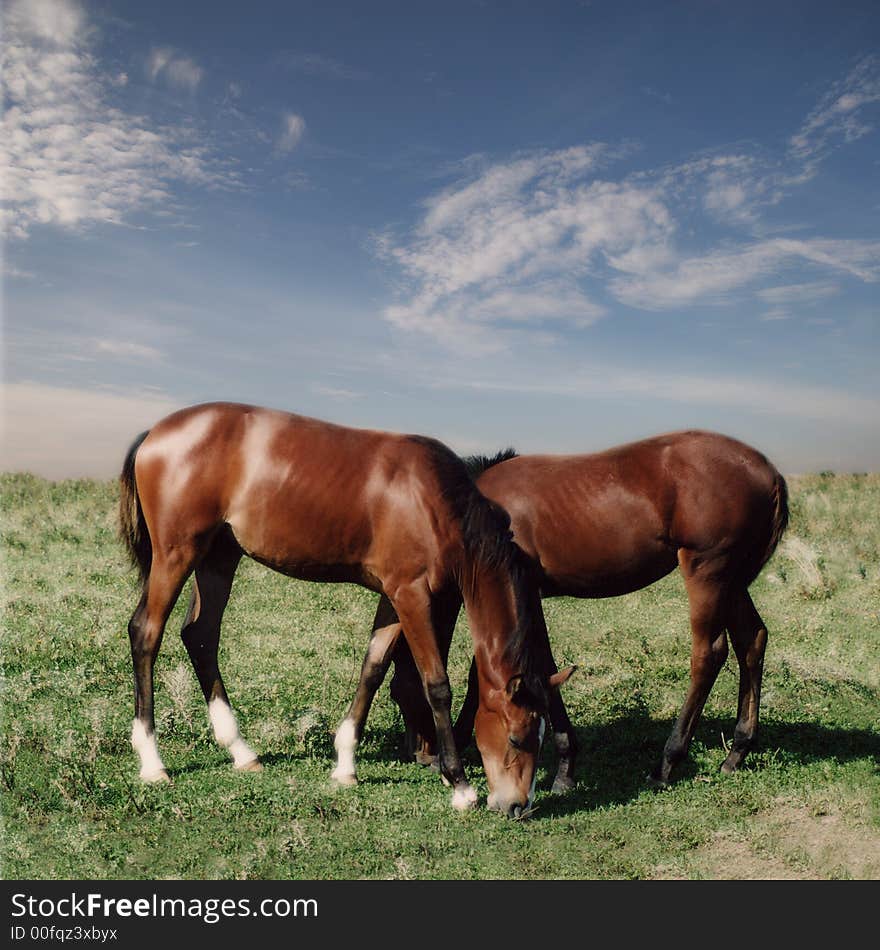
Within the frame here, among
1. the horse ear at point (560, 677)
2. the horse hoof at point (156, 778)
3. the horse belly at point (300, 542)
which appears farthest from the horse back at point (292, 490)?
the horse hoof at point (156, 778)

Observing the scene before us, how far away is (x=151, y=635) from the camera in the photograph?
19.8 feet

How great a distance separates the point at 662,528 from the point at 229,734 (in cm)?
359

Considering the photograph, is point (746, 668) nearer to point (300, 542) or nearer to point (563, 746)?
point (563, 746)

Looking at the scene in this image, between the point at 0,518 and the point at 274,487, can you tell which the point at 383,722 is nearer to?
the point at 274,487

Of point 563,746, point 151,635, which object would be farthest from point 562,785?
point 151,635

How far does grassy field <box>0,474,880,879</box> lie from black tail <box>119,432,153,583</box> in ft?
4.47

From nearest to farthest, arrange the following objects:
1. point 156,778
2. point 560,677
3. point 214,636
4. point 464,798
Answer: point 560,677 < point 464,798 < point 156,778 < point 214,636

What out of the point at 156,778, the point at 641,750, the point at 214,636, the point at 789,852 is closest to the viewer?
the point at 789,852

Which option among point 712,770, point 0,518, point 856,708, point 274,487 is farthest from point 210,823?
point 0,518

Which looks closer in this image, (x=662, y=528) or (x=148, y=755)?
(x=148, y=755)

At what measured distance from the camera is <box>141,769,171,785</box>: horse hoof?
5867mm

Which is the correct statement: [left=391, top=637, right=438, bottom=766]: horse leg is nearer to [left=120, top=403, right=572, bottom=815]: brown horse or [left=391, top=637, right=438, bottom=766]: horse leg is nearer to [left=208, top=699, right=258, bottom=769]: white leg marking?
[left=120, top=403, right=572, bottom=815]: brown horse

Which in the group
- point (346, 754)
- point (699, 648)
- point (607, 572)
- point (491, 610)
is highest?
point (607, 572)

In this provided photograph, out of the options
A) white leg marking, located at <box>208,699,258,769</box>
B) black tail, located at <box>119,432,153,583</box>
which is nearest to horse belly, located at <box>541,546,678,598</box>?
white leg marking, located at <box>208,699,258,769</box>
